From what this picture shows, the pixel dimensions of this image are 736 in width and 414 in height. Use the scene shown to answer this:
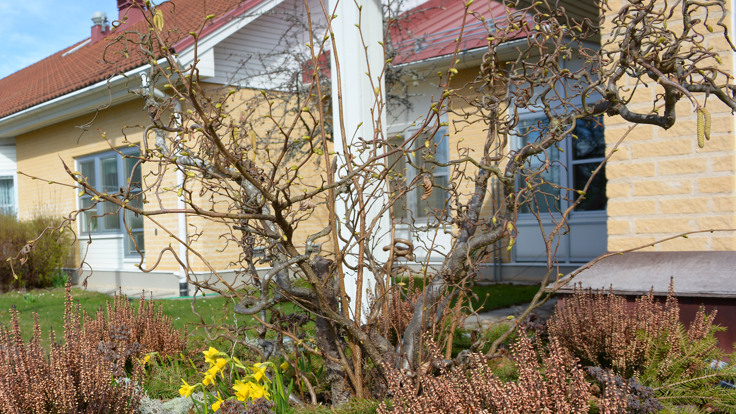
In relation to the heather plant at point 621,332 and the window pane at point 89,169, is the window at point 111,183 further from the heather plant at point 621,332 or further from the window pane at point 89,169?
the heather plant at point 621,332

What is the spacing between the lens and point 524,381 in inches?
85.9

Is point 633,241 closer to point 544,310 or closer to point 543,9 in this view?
point 544,310

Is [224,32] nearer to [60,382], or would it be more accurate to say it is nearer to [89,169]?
[89,169]

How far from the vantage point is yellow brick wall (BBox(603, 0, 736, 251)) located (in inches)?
157

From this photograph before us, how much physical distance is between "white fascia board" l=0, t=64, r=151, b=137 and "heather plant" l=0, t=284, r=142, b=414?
292 inches

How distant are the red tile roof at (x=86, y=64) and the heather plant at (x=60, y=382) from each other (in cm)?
646

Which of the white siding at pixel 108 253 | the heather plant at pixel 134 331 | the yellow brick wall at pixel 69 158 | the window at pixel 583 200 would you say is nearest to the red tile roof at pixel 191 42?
the yellow brick wall at pixel 69 158

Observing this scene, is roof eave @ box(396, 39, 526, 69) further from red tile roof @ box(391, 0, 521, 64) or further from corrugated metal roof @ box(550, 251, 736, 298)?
corrugated metal roof @ box(550, 251, 736, 298)

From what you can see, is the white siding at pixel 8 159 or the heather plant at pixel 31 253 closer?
the heather plant at pixel 31 253

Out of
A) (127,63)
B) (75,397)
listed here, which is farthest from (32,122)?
(75,397)

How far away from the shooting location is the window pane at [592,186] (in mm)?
9609

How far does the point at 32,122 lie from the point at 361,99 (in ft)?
37.4

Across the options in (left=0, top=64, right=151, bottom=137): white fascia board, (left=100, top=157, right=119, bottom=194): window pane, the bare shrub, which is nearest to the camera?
the bare shrub

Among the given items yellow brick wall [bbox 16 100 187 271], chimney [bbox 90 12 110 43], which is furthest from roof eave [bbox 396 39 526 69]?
chimney [bbox 90 12 110 43]
